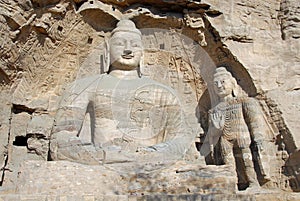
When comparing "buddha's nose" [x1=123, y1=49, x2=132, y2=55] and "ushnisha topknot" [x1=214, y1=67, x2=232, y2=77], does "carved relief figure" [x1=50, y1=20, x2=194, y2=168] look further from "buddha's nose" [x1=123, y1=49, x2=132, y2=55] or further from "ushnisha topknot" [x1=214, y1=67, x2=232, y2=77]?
"ushnisha topknot" [x1=214, y1=67, x2=232, y2=77]

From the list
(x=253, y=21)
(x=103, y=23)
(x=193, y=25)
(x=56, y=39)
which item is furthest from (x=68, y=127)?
(x=253, y=21)

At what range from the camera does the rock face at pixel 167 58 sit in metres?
5.05

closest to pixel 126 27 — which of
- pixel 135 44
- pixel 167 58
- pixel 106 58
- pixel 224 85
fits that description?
pixel 135 44

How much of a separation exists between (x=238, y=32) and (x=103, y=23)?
1791 mm

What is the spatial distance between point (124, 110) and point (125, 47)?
0.82 m

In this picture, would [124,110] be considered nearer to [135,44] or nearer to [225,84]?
[135,44]

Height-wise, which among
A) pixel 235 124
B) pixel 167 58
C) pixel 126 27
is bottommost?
pixel 235 124

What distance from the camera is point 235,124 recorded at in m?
5.22

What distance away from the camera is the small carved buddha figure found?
511cm

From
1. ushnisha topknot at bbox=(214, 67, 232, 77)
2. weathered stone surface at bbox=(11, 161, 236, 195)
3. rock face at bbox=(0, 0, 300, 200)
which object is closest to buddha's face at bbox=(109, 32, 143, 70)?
rock face at bbox=(0, 0, 300, 200)

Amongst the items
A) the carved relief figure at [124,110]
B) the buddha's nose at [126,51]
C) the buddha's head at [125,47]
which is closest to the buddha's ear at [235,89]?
the carved relief figure at [124,110]

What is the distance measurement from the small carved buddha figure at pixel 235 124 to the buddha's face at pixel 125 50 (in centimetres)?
105

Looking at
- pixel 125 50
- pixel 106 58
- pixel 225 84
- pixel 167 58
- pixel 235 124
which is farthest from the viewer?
pixel 167 58

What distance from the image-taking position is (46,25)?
5.24m
